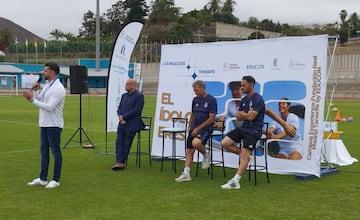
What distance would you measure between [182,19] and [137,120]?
9807 centimetres

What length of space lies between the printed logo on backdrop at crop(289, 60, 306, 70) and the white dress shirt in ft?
12.8

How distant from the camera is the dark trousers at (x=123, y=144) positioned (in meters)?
9.37

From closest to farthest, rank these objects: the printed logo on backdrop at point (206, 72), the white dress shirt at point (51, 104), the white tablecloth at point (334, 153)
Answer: the white dress shirt at point (51, 104) → the printed logo on backdrop at point (206, 72) → the white tablecloth at point (334, 153)

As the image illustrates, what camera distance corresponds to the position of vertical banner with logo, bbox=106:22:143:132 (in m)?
11.1

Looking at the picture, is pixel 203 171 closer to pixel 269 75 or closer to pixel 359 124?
pixel 269 75

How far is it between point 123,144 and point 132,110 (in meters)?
0.70

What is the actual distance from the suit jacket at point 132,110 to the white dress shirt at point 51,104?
83.5 inches

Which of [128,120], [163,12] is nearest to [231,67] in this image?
[128,120]

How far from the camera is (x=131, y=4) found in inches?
4289

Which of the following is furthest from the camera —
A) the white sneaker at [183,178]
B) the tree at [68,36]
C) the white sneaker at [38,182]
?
the tree at [68,36]

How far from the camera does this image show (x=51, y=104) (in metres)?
7.22

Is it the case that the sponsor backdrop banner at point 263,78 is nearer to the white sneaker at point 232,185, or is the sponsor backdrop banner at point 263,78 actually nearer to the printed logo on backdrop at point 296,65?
the printed logo on backdrop at point 296,65

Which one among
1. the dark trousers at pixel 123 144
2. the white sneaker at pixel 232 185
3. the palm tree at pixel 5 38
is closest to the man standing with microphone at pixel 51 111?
the dark trousers at pixel 123 144

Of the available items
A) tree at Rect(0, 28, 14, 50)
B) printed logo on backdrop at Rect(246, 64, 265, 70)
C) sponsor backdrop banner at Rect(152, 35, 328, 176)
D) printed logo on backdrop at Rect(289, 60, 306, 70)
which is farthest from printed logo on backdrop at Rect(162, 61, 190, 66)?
tree at Rect(0, 28, 14, 50)
